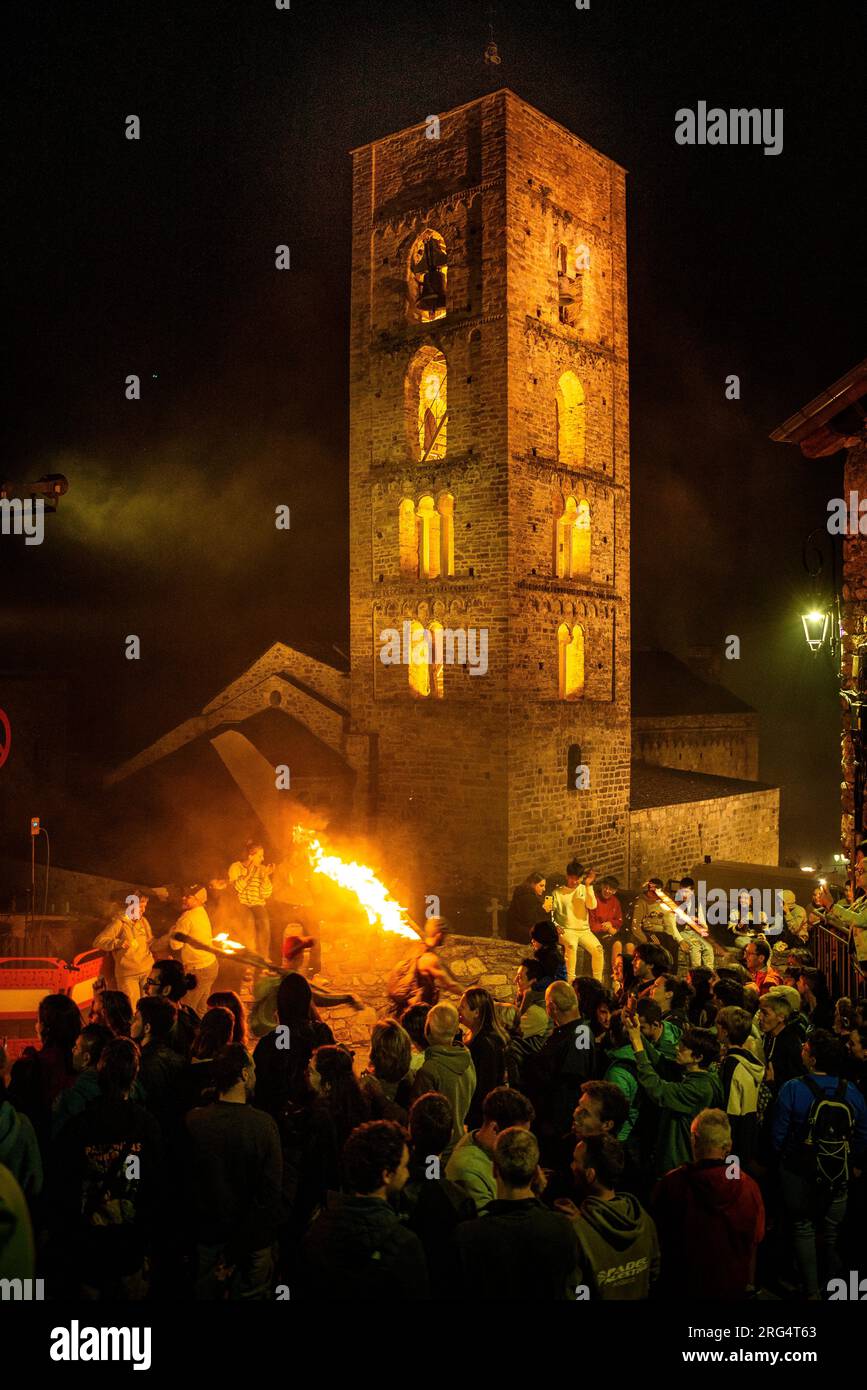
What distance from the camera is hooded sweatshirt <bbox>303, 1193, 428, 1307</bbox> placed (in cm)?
393

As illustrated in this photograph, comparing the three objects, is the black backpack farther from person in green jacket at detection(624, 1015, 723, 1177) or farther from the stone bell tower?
the stone bell tower

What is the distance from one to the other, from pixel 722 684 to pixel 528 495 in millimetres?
30689

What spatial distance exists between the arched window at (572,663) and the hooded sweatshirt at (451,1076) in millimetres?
17643

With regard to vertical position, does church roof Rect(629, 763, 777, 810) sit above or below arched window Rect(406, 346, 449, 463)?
below

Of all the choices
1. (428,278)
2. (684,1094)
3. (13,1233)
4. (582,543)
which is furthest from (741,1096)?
(428,278)

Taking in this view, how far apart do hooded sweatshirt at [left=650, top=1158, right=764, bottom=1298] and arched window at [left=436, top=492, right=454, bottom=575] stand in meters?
18.8

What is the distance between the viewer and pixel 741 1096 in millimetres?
5992

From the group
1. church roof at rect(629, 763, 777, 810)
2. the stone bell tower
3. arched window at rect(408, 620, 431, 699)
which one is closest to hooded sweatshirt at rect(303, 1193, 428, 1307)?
the stone bell tower

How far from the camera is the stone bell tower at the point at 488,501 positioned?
21766 millimetres

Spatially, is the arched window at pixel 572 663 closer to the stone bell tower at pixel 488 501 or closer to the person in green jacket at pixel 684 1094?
the stone bell tower at pixel 488 501

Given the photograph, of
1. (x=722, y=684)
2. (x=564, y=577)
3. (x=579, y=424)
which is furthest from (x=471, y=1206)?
(x=722, y=684)

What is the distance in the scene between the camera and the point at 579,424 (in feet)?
78.4

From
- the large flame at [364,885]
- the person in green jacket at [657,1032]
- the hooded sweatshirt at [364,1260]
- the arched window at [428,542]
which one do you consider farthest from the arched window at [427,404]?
the hooded sweatshirt at [364,1260]

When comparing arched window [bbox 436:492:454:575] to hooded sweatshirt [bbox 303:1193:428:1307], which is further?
arched window [bbox 436:492:454:575]
